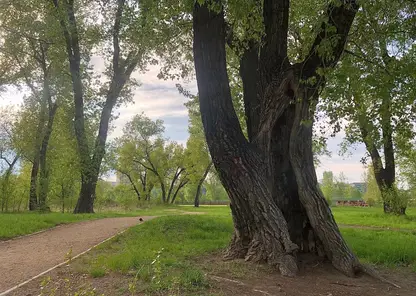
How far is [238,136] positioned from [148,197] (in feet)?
148

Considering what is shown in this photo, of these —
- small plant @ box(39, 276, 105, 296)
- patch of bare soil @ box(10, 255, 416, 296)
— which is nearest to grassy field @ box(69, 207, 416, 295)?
patch of bare soil @ box(10, 255, 416, 296)

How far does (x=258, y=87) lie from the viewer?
742 cm

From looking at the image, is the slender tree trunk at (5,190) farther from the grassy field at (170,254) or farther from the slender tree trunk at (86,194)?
the grassy field at (170,254)

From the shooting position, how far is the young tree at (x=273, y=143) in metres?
6.06

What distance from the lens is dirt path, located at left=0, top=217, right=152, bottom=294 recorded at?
5809 mm

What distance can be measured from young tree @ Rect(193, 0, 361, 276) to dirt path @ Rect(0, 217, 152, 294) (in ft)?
12.0

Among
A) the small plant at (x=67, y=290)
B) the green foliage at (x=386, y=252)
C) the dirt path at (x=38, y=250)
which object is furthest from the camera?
the green foliage at (x=386, y=252)

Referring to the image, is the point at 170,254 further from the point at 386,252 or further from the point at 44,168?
the point at 44,168

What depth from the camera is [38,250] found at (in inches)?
313

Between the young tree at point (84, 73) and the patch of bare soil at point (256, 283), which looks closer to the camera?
the patch of bare soil at point (256, 283)

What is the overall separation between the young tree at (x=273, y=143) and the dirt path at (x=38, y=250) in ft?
12.0

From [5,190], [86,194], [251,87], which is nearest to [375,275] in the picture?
[251,87]

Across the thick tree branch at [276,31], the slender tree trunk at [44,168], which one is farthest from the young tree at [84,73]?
the thick tree branch at [276,31]

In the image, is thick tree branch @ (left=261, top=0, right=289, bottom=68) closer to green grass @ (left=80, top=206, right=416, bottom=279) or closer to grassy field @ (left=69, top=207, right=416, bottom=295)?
Answer: grassy field @ (left=69, top=207, right=416, bottom=295)
